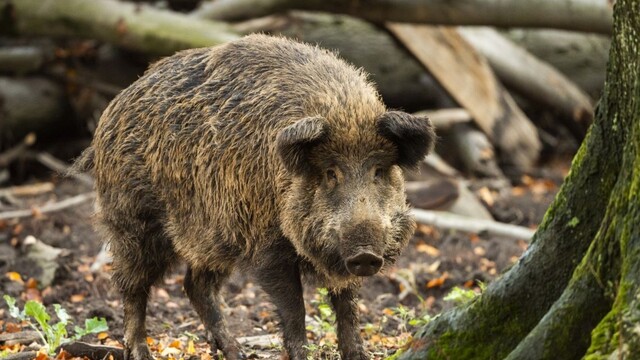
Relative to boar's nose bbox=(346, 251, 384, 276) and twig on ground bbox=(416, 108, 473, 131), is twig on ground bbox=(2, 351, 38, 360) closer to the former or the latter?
boar's nose bbox=(346, 251, 384, 276)

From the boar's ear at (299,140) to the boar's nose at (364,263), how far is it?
69 centimetres

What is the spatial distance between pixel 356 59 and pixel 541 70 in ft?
7.76

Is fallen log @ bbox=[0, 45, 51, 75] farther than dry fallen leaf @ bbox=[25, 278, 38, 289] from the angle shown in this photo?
Yes

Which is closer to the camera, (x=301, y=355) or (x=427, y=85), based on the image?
(x=301, y=355)

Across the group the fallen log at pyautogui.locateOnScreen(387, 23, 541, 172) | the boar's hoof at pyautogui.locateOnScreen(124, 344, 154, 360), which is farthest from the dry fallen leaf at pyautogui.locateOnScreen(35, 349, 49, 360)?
the fallen log at pyautogui.locateOnScreen(387, 23, 541, 172)

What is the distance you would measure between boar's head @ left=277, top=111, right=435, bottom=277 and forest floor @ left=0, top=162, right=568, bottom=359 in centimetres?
64

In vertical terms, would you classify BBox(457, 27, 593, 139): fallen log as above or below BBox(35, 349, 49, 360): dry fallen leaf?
above

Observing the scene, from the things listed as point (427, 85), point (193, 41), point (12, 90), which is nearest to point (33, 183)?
point (12, 90)

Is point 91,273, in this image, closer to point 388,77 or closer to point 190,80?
point 190,80

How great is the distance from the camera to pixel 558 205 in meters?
4.38

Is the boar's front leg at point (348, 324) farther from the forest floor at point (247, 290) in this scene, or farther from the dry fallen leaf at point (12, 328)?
the dry fallen leaf at point (12, 328)

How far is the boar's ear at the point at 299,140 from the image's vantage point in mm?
5480

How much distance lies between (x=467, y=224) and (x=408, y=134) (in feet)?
15.1

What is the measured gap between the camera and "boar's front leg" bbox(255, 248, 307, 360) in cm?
583
